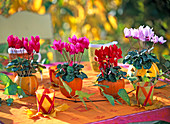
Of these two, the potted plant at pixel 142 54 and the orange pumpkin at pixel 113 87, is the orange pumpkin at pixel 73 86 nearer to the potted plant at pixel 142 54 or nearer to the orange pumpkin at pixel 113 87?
the orange pumpkin at pixel 113 87

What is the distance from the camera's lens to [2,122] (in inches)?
35.0

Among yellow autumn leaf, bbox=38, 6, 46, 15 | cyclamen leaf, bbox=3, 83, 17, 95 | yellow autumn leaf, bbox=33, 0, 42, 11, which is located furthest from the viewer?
yellow autumn leaf, bbox=38, 6, 46, 15

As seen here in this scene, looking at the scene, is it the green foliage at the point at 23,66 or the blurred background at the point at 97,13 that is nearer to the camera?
the green foliage at the point at 23,66

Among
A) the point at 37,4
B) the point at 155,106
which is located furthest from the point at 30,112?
the point at 37,4

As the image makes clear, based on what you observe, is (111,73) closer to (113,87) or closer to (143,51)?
(113,87)

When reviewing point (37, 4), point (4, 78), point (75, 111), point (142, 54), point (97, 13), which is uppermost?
point (37, 4)

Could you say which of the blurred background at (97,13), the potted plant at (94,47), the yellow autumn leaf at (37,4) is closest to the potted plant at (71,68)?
the potted plant at (94,47)

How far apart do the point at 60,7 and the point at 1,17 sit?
94.3 inches

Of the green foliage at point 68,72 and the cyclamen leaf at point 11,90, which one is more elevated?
the green foliage at point 68,72

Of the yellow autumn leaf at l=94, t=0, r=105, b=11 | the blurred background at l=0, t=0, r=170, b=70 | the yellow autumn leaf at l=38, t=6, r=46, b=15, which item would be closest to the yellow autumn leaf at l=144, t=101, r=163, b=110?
the blurred background at l=0, t=0, r=170, b=70

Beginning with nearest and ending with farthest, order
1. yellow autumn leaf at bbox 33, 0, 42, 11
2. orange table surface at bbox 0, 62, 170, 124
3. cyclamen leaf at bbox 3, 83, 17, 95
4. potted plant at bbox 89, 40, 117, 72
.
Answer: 1. orange table surface at bbox 0, 62, 170, 124
2. cyclamen leaf at bbox 3, 83, 17, 95
3. potted plant at bbox 89, 40, 117, 72
4. yellow autumn leaf at bbox 33, 0, 42, 11

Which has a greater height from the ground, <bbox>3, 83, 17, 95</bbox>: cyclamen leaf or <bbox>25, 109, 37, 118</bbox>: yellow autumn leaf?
<bbox>3, 83, 17, 95</bbox>: cyclamen leaf

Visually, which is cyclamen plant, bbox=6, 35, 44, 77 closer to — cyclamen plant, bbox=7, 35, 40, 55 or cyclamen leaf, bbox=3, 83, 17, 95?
cyclamen plant, bbox=7, 35, 40, 55

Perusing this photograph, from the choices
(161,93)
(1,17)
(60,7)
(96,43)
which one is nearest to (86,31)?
(60,7)
